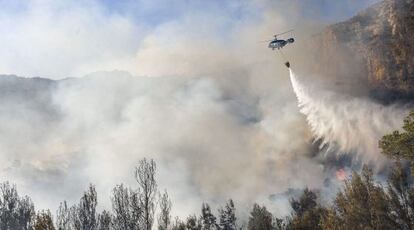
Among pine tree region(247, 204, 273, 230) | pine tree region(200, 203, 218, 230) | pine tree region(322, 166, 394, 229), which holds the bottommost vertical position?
pine tree region(322, 166, 394, 229)

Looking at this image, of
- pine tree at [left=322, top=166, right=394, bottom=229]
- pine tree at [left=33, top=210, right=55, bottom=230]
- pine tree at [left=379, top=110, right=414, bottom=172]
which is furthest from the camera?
pine tree at [left=322, top=166, right=394, bottom=229]

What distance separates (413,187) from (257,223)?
41.0 meters

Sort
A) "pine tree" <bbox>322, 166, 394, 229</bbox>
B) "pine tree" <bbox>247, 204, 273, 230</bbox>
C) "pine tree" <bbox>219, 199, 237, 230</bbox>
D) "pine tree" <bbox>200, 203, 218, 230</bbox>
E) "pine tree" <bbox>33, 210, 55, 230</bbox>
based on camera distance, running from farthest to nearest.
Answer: "pine tree" <bbox>219, 199, 237, 230</bbox> → "pine tree" <bbox>200, 203, 218, 230</bbox> → "pine tree" <bbox>247, 204, 273, 230</bbox> → "pine tree" <bbox>322, 166, 394, 229</bbox> → "pine tree" <bbox>33, 210, 55, 230</bbox>

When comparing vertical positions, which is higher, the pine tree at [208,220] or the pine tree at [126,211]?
the pine tree at [208,220]

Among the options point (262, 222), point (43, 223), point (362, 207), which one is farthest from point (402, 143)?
point (262, 222)

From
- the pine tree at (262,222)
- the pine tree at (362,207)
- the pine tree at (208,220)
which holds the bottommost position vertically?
the pine tree at (362,207)

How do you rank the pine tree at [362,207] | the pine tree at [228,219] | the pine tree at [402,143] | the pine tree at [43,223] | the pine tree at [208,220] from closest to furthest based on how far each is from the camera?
the pine tree at [402,143] < the pine tree at [43,223] < the pine tree at [362,207] < the pine tree at [208,220] < the pine tree at [228,219]

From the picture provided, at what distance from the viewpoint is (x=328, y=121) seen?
158 meters

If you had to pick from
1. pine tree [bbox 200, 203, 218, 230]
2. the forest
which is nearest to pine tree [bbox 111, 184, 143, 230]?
the forest

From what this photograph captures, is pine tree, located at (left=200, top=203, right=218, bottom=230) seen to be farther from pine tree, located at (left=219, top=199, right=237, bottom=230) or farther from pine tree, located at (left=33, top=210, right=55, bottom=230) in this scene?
pine tree, located at (left=33, top=210, right=55, bottom=230)

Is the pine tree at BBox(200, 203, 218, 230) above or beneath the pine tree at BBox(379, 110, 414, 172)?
above

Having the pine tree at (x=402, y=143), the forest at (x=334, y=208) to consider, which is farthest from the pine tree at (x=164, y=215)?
the pine tree at (x=402, y=143)

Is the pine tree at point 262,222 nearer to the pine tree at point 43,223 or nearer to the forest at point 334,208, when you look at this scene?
the forest at point 334,208

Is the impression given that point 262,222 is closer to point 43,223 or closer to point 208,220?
point 208,220
